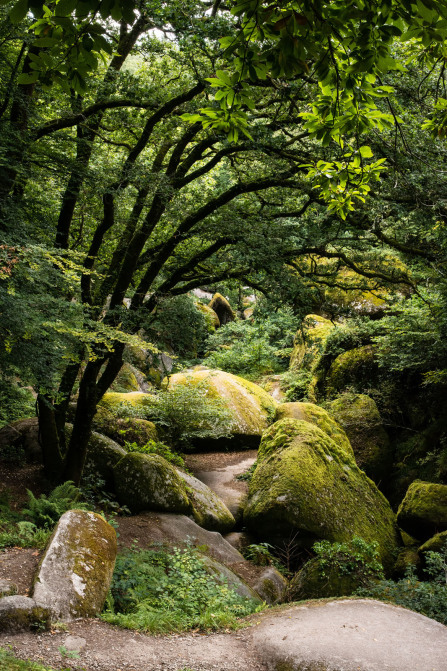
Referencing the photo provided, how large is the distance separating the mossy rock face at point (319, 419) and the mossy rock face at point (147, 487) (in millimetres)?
4209

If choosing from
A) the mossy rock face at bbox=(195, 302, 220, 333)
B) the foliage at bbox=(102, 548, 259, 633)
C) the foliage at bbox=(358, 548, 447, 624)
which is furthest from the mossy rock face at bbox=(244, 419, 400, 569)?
the mossy rock face at bbox=(195, 302, 220, 333)

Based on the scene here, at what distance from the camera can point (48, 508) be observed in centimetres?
635

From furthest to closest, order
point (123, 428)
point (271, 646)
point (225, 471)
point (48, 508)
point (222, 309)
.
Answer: point (222, 309)
point (225, 471)
point (123, 428)
point (48, 508)
point (271, 646)

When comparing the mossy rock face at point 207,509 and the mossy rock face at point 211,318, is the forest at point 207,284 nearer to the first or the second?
the mossy rock face at point 207,509

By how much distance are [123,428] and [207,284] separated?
4431mm

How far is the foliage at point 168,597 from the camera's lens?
4586 mm

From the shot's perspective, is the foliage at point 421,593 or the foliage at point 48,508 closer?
the foliage at point 421,593

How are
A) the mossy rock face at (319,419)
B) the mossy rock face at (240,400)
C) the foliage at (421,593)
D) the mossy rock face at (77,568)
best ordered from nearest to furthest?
the mossy rock face at (77,568) < the foliage at (421,593) < the mossy rock face at (319,419) < the mossy rock face at (240,400)

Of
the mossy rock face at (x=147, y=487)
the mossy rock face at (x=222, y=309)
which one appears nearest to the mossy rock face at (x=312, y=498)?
the mossy rock face at (x=147, y=487)

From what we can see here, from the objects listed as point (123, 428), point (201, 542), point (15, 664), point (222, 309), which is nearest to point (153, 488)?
point (201, 542)

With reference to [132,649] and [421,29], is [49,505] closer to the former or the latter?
[132,649]

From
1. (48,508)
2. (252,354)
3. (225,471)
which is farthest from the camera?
(252,354)

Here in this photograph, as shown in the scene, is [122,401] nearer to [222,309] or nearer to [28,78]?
[28,78]

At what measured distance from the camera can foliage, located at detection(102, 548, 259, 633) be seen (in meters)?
4.59
